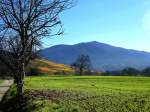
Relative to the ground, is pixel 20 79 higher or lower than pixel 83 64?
lower

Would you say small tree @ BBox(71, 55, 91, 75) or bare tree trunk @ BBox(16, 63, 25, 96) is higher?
small tree @ BBox(71, 55, 91, 75)

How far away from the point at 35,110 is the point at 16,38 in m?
12.1

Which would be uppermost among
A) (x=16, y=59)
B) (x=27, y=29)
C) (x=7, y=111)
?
(x=27, y=29)

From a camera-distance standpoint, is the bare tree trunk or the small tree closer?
the bare tree trunk

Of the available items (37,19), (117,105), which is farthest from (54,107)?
(37,19)

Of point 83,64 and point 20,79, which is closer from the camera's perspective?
point 20,79

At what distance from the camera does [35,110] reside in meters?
22.3

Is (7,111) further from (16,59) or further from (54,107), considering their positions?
(54,107)

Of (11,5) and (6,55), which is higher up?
(11,5)

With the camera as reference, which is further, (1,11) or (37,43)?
(37,43)

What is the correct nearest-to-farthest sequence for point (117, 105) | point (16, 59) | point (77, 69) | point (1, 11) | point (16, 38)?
point (117, 105), point (1, 11), point (16, 59), point (16, 38), point (77, 69)

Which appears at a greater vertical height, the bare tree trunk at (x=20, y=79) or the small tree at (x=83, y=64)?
the small tree at (x=83, y=64)

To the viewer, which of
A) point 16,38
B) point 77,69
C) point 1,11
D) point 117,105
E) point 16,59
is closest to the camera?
point 117,105

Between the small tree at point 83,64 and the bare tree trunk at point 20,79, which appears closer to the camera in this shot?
the bare tree trunk at point 20,79
